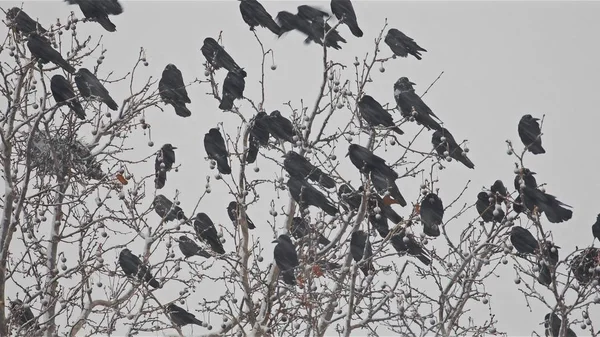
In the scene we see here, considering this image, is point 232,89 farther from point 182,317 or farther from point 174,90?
point 182,317

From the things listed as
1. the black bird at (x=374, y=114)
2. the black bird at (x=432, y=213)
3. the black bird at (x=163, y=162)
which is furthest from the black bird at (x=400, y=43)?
the black bird at (x=163, y=162)

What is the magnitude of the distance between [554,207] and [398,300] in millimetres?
1998

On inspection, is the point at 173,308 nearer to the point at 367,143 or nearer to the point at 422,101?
the point at 367,143

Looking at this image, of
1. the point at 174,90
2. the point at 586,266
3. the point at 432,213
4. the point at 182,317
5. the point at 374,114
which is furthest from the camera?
the point at 174,90

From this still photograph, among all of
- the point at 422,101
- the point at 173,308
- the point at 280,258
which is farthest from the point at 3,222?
the point at 422,101

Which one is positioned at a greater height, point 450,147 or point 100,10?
point 100,10

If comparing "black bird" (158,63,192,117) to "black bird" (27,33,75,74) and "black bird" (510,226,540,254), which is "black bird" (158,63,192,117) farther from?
"black bird" (510,226,540,254)

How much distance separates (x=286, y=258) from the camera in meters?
10.1

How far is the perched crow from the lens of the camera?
10.3 m

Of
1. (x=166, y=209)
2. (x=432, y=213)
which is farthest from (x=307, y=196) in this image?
(x=166, y=209)

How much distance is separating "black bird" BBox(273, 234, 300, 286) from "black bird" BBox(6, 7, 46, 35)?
13.2 ft

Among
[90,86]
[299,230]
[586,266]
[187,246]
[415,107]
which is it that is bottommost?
[586,266]

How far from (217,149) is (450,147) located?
282cm

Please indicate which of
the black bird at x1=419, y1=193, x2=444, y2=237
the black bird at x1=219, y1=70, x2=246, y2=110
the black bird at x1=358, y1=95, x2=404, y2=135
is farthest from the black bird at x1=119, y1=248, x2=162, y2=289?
the black bird at x1=419, y1=193, x2=444, y2=237
